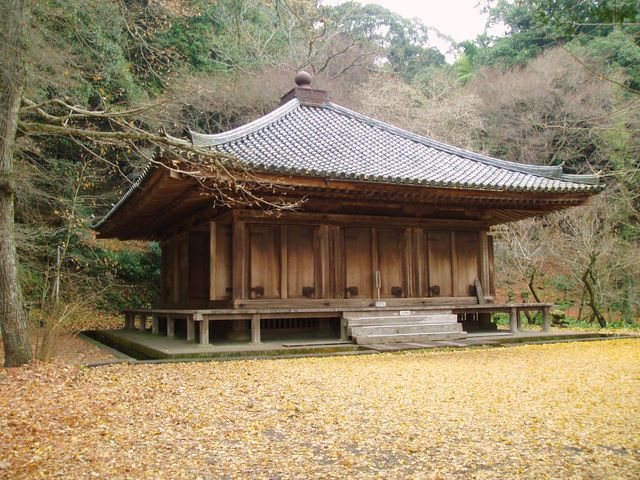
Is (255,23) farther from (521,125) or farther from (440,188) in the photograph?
(440,188)

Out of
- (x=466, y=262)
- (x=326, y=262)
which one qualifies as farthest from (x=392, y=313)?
(x=466, y=262)

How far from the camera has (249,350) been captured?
31.0 feet

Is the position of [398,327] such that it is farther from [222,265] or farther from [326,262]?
[222,265]

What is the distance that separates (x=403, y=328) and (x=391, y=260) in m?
1.88

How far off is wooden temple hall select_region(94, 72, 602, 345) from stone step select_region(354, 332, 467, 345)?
0.02 m

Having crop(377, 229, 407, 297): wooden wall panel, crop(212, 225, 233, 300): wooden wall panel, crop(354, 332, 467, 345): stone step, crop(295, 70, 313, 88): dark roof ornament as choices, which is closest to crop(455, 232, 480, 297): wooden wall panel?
crop(377, 229, 407, 297): wooden wall panel

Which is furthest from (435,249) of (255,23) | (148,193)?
(255,23)

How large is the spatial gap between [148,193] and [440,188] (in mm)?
5660

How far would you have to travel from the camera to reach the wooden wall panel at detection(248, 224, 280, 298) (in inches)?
437

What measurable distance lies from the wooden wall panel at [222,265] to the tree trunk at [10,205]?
12.7 ft

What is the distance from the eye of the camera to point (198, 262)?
13656 mm

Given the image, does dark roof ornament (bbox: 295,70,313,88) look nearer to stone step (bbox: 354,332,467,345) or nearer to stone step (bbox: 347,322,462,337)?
stone step (bbox: 347,322,462,337)

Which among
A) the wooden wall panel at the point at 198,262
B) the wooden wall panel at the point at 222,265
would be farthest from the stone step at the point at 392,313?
the wooden wall panel at the point at 198,262

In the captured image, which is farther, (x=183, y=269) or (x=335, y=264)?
(x=183, y=269)
